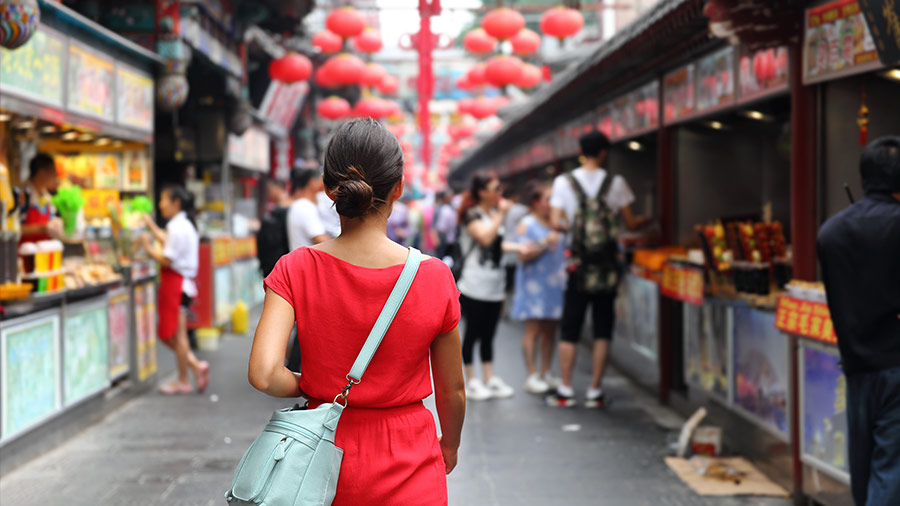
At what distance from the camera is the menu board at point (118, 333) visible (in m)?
9.10

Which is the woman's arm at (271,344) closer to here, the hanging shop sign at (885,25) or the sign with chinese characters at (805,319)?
the hanging shop sign at (885,25)

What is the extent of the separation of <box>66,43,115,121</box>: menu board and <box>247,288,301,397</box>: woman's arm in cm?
628

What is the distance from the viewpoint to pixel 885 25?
15.0ft

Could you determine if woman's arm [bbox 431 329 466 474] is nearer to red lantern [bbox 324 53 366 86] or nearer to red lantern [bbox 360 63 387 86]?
red lantern [bbox 324 53 366 86]

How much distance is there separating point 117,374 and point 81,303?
1.19 meters

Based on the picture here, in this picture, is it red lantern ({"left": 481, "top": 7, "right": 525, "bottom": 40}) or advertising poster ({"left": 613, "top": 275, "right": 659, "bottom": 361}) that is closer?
advertising poster ({"left": 613, "top": 275, "right": 659, "bottom": 361})

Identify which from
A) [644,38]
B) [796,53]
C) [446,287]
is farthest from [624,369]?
[446,287]

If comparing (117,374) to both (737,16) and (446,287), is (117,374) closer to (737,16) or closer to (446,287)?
(737,16)

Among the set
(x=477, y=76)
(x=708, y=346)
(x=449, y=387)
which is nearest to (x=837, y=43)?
(x=708, y=346)

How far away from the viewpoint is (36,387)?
7180mm

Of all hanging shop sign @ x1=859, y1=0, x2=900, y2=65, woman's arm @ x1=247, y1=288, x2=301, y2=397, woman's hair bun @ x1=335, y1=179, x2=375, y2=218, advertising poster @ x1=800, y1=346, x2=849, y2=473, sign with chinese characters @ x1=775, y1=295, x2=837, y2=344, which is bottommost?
advertising poster @ x1=800, y1=346, x2=849, y2=473

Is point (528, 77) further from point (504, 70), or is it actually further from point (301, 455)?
point (301, 455)

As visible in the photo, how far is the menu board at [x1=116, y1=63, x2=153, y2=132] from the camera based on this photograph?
9.62 meters

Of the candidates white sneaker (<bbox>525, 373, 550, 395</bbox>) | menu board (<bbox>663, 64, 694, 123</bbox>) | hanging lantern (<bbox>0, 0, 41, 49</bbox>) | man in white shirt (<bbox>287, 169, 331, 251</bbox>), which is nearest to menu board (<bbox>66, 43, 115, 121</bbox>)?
man in white shirt (<bbox>287, 169, 331, 251</bbox>)
